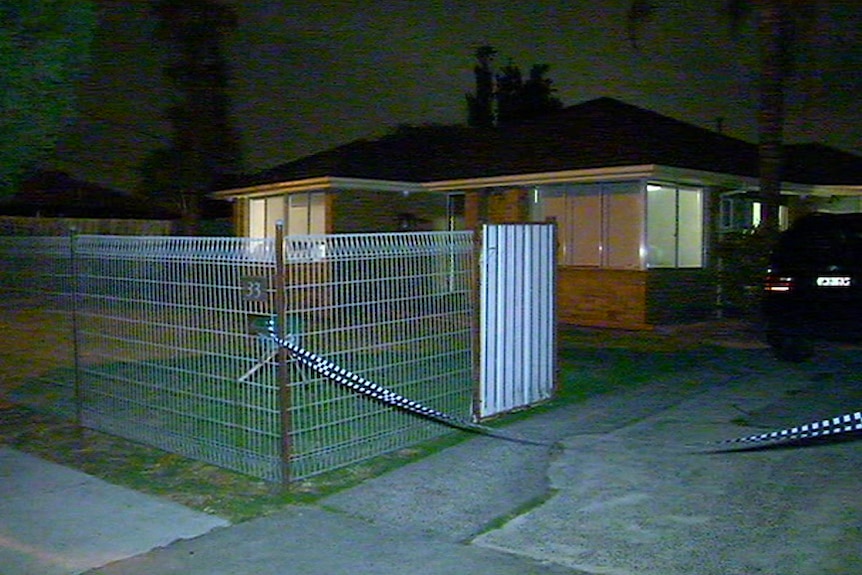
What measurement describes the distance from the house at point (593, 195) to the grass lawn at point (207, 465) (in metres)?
5.35

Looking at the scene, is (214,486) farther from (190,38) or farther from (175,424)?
(190,38)

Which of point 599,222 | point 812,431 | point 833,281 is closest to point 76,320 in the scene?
point 812,431

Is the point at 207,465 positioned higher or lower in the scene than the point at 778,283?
lower

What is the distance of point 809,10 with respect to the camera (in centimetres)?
1555

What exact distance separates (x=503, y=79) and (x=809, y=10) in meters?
31.9

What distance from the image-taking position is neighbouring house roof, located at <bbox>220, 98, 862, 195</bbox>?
18.6m

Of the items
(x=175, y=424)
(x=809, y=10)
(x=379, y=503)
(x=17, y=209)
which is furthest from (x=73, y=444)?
(x=17, y=209)

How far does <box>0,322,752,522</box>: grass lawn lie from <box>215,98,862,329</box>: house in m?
5.35

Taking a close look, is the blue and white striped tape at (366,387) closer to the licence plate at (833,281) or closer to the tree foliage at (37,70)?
the tree foliage at (37,70)

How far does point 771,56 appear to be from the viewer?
1608 centimetres

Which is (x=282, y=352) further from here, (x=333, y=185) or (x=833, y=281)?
(x=333, y=185)

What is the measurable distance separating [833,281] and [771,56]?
5596mm

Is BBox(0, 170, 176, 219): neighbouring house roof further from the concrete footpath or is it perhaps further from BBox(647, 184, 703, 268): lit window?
the concrete footpath

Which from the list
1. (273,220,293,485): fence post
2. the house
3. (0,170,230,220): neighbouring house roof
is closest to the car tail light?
the house
